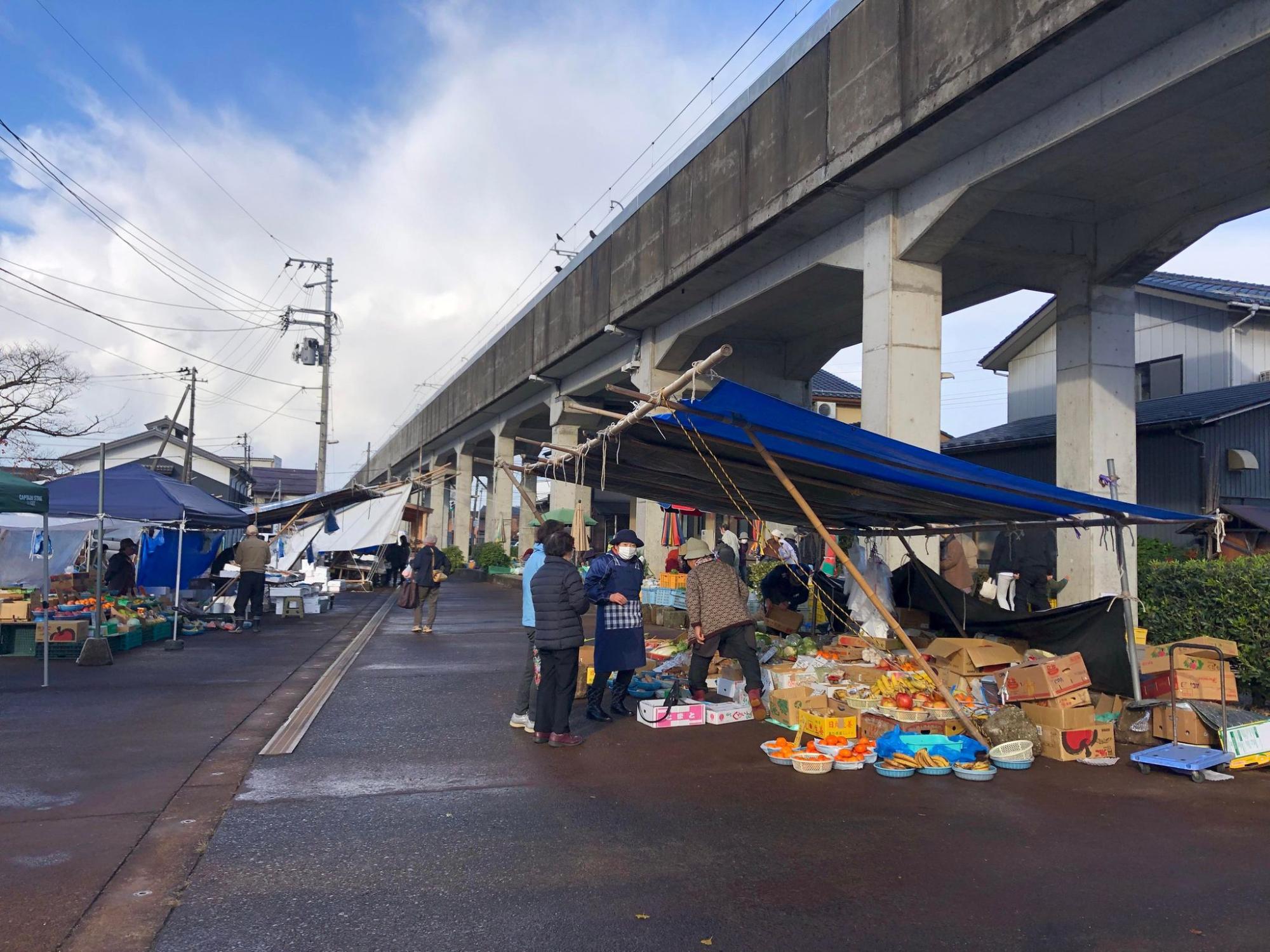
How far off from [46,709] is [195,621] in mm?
7611

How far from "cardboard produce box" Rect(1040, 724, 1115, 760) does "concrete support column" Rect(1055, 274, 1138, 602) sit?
4.84m

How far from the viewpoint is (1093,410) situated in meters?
12.2

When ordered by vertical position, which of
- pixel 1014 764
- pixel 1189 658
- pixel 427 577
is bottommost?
pixel 1014 764

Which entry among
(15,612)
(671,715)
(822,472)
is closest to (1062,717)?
(822,472)

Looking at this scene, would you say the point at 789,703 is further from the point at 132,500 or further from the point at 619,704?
the point at 132,500

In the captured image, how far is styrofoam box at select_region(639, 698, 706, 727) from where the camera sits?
326 inches

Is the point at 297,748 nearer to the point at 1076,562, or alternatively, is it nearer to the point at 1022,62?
the point at 1022,62

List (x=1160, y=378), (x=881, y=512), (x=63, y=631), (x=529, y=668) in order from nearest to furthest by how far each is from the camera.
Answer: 1. (x=529, y=668)
2. (x=881, y=512)
3. (x=63, y=631)
4. (x=1160, y=378)

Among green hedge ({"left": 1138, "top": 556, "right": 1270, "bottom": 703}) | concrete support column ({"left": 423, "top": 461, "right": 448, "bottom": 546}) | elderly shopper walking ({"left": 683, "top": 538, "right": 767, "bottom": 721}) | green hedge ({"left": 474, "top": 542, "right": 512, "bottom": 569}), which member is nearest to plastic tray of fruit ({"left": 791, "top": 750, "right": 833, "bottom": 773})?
elderly shopper walking ({"left": 683, "top": 538, "right": 767, "bottom": 721})

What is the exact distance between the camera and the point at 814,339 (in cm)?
1917

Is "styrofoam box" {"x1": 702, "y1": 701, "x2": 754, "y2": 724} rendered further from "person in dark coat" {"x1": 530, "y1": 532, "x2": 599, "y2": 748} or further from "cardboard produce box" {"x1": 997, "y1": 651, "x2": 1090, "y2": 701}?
"cardboard produce box" {"x1": 997, "y1": 651, "x2": 1090, "y2": 701}

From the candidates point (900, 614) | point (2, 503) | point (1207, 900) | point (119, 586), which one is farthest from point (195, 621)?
point (1207, 900)

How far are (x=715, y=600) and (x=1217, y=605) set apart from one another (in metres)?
5.07

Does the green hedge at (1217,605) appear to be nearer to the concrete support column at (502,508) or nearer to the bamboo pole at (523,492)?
the bamboo pole at (523,492)
